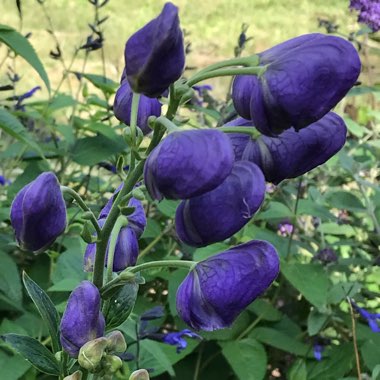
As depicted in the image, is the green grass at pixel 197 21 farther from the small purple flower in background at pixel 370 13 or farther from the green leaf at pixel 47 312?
the green leaf at pixel 47 312

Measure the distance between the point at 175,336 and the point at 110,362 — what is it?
22.0 inches

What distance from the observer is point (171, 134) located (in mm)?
578

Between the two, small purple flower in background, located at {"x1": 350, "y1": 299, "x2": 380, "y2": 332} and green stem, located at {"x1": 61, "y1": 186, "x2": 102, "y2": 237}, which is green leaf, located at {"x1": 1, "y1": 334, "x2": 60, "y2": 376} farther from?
small purple flower in background, located at {"x1": 350, "y1": 299, "x2": 380, "y2": 332}

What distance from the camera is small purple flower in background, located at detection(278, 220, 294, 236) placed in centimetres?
195

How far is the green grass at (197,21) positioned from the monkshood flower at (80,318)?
4.19m

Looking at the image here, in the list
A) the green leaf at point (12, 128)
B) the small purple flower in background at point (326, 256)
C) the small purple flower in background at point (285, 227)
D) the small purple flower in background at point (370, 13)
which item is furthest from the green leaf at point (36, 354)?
the small purple flower in background at point (370, 13)

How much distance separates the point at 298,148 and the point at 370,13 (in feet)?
4.48

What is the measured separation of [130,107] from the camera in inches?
29.3

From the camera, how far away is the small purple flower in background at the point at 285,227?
1951 mm

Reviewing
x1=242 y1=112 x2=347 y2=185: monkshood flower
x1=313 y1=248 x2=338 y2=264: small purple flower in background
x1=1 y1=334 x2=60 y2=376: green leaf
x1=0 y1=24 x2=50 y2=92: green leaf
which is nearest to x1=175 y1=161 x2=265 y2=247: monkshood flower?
x1=242 y1=112 x2=347 y2=185: monkshood flower

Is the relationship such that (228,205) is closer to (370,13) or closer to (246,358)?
(246,358)

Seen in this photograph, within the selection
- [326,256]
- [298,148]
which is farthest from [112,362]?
[326,256]

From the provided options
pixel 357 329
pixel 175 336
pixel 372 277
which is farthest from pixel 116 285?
pixel 372 277

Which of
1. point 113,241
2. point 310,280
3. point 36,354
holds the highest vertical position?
point 113,241
